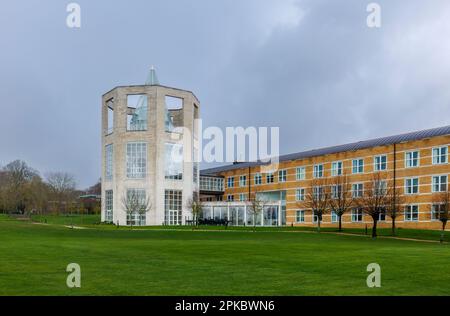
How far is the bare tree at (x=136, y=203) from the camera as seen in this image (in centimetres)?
6794

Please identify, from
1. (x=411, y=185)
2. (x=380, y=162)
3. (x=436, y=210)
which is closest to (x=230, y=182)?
(x=380, y=162)

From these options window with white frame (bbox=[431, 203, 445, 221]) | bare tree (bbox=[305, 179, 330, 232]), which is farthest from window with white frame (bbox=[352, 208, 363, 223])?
window with white frame (bbox=[431, 203, 445, 221])

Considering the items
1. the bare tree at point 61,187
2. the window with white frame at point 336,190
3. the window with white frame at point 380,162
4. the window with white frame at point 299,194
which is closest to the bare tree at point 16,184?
the bare tree at point 61,187

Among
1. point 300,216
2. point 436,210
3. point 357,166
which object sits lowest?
point 300,216

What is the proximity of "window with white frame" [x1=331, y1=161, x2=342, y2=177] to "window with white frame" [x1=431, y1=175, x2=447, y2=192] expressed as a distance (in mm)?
14298

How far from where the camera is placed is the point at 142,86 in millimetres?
76875

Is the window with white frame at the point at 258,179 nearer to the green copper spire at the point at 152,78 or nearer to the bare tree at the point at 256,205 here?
the bare tree at the point at 256,205

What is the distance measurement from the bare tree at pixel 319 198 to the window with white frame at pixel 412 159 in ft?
31.1

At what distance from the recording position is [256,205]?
214 feet

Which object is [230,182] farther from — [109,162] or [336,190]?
[336,190]

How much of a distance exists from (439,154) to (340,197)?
457 inches

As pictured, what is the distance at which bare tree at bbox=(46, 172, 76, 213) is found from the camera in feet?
369

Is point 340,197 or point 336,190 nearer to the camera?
point 340,197
